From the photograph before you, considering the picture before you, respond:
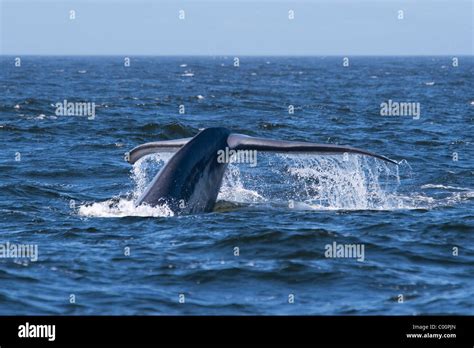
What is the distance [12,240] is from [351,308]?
21.1ft

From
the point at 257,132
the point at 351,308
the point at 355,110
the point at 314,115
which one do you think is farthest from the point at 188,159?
the point at 355,110

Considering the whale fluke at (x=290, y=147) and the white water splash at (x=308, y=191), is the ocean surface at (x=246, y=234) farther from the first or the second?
the whale fluke at (x=290, y=147)

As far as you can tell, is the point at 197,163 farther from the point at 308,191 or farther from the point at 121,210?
the point at 308,191

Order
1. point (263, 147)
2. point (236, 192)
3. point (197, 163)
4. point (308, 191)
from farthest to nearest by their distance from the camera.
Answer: point (308, 191)
point (236, 192)
point (197, 163)
point (263, 147)

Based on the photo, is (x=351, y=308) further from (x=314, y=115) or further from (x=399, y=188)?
(x=314, y=115)

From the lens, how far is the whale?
16.3m

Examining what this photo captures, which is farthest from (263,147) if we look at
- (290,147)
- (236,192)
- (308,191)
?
(308,191)

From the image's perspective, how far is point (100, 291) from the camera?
12.6 m

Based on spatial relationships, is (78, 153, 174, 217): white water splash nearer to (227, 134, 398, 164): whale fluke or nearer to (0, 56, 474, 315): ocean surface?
(0, 56, 474, 315): ocean surface

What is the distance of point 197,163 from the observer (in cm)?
1664

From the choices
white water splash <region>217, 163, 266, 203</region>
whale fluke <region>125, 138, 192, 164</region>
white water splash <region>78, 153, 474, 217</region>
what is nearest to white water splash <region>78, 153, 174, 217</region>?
white water splash <region>78, 153, 474, 217</region>

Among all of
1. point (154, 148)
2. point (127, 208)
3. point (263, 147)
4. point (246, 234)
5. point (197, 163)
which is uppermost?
point (263, 147)

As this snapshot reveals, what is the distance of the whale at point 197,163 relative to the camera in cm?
1627

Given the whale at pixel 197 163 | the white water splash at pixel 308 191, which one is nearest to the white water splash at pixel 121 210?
the white water splash at pixel 308 191
